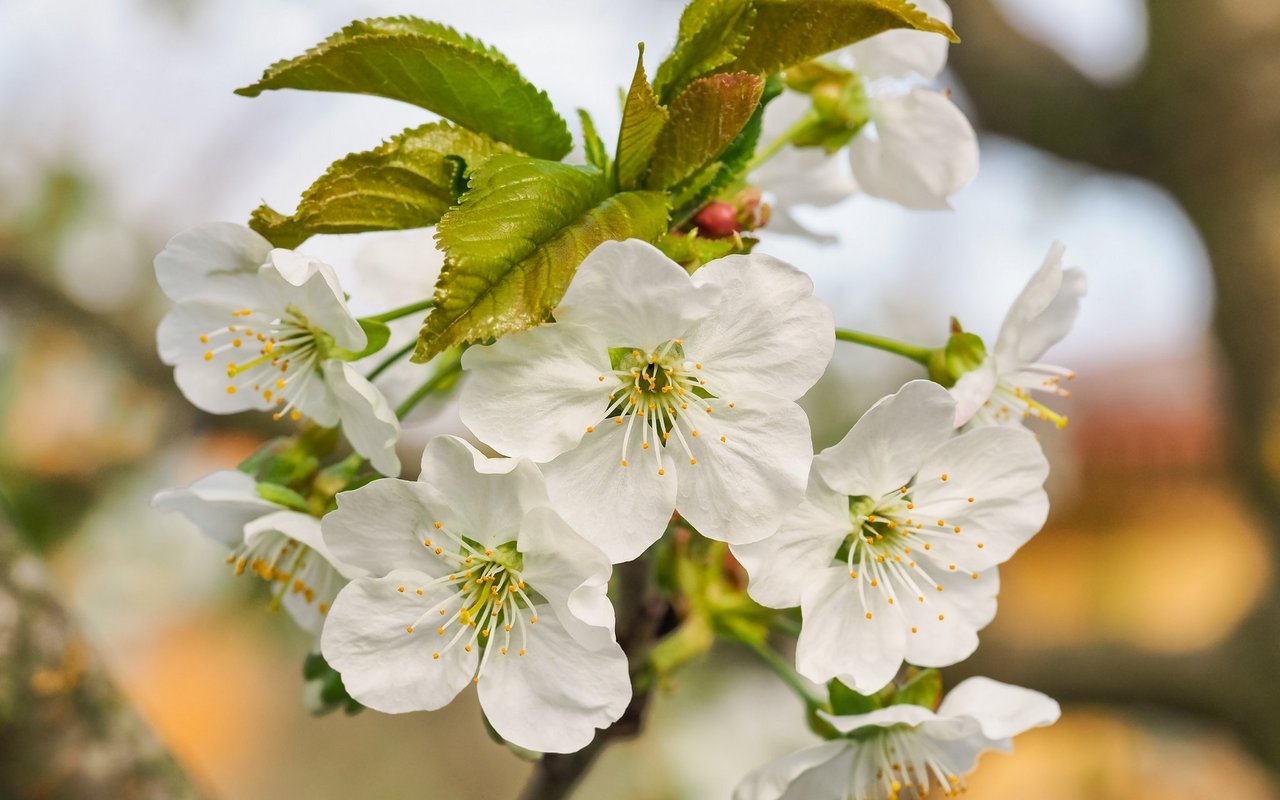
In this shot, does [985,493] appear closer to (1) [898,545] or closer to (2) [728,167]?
(1) [898,545]

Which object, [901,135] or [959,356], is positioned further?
[901,135]

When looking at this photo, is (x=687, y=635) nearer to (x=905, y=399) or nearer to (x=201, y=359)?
(x=905, y=399)

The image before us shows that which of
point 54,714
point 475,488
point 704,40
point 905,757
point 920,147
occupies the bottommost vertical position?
point 54,714

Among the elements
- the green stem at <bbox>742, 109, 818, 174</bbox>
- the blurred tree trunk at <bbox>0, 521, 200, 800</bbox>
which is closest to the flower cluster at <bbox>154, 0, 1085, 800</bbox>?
the green stem at <bbox>742, 109, 818, 174</bbox>

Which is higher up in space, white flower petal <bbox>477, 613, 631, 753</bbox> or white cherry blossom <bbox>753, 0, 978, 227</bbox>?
white cherry blossom <bbox>753, 0, 978, 227</bbox>

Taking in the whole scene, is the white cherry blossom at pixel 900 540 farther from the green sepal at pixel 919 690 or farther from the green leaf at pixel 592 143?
the green leaf at pixel 592 143

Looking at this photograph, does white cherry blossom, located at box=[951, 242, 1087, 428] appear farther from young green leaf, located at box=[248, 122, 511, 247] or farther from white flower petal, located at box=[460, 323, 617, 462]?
young green leaf, located at box=[248, 122, 511, 247]

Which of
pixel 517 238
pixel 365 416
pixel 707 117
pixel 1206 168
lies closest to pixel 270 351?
pixel 365 416
